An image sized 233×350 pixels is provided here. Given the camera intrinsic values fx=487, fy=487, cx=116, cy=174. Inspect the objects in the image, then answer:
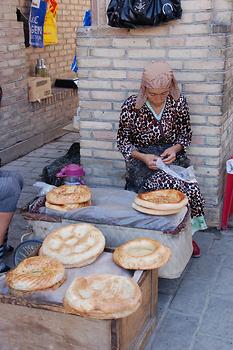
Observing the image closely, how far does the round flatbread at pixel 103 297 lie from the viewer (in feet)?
7.09

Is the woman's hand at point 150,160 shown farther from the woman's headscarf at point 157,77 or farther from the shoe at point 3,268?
the shoe at point 3,268

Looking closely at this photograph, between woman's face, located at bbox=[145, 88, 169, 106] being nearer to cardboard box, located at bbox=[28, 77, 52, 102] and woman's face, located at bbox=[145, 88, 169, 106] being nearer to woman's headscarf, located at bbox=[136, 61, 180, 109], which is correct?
woman's headscarf, located at bbox=[136, 61, 180, 109]

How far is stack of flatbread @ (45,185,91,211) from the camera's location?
3139 mm

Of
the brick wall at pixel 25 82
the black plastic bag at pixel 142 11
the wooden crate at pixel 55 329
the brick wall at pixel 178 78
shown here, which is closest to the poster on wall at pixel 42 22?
the brick wall at pixel 25 82

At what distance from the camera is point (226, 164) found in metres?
4.05

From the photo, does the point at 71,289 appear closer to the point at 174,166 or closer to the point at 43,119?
the point at 174,166

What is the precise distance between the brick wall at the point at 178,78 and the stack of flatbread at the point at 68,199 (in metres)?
1.02

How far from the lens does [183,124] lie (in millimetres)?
3674

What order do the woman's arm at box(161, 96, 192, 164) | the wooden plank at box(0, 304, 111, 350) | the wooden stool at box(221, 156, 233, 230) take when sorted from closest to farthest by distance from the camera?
the wooden plank at box(0, 304, 111, 350)
the woman's arm at box(161, 96, 192, 164)
the wooden stool at box(221, 156, 233, 230)

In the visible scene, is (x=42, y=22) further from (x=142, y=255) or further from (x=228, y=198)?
(x=142, y=255)

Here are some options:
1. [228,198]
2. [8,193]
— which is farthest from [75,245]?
[228,198]

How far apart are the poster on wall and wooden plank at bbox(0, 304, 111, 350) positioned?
15.7ft

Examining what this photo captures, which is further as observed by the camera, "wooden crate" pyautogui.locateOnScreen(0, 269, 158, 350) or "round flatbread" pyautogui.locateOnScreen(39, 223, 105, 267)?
"round flatbread" pyautogui.locateOnScreen(39, 223, 105, 267)

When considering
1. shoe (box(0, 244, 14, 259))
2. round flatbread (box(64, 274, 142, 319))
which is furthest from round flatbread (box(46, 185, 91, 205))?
round flatbread (box(64, 274, 142, 319))
